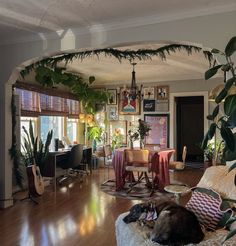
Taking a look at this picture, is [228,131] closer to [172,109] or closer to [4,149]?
[4,149]

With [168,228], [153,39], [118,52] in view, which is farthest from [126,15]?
[168,228]

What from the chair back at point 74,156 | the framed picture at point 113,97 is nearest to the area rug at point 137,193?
the chair back at point 74,156

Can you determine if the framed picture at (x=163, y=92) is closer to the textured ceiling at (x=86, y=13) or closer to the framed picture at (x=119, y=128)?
the framed picture at (x=119, y=128)

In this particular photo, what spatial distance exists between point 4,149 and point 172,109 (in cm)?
486

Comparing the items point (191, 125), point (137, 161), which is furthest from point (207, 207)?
point (191, 125)

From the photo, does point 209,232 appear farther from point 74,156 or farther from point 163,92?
point 163,92

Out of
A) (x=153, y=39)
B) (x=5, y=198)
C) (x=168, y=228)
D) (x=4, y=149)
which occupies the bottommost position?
(x=5, y=198)

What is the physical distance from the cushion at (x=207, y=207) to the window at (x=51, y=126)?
4.63 m

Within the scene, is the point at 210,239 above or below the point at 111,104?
below

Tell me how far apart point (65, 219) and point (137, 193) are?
177cm

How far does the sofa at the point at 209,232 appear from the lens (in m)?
2.09

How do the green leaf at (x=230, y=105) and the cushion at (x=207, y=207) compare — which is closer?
the green leaf at (x=230, y=105)

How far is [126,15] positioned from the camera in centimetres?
318

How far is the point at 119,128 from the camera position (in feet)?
27.4
